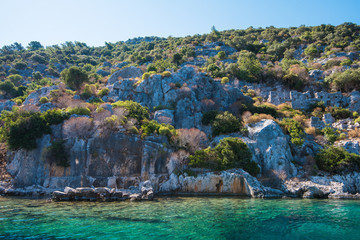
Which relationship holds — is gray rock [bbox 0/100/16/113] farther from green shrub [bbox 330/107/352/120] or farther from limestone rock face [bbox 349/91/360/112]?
limestone rock face [bbox 349/91/360/112]

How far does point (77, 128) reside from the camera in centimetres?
2958

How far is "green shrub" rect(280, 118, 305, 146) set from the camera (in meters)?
31.2

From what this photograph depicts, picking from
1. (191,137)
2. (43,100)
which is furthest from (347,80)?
(43,100)

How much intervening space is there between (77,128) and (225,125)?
70.3 feet

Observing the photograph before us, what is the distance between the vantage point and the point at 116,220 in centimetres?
1313

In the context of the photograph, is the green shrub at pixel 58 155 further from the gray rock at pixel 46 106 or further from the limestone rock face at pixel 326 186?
the limestone rock face at pixel 326 186

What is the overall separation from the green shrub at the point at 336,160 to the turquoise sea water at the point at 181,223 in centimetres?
1178

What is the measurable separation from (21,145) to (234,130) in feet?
96.3

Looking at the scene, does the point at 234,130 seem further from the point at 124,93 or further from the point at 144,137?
the point at 124,93

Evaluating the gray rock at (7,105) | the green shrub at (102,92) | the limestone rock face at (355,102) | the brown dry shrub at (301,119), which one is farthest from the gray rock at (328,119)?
the gray rock at (7,105)

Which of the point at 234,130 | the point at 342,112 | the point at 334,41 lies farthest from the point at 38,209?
the point at 334,41

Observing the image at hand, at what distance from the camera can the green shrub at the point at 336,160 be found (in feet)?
88.7

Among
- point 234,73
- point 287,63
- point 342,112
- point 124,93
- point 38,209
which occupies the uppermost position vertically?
point 287,63

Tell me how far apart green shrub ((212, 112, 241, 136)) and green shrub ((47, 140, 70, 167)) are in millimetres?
21443
